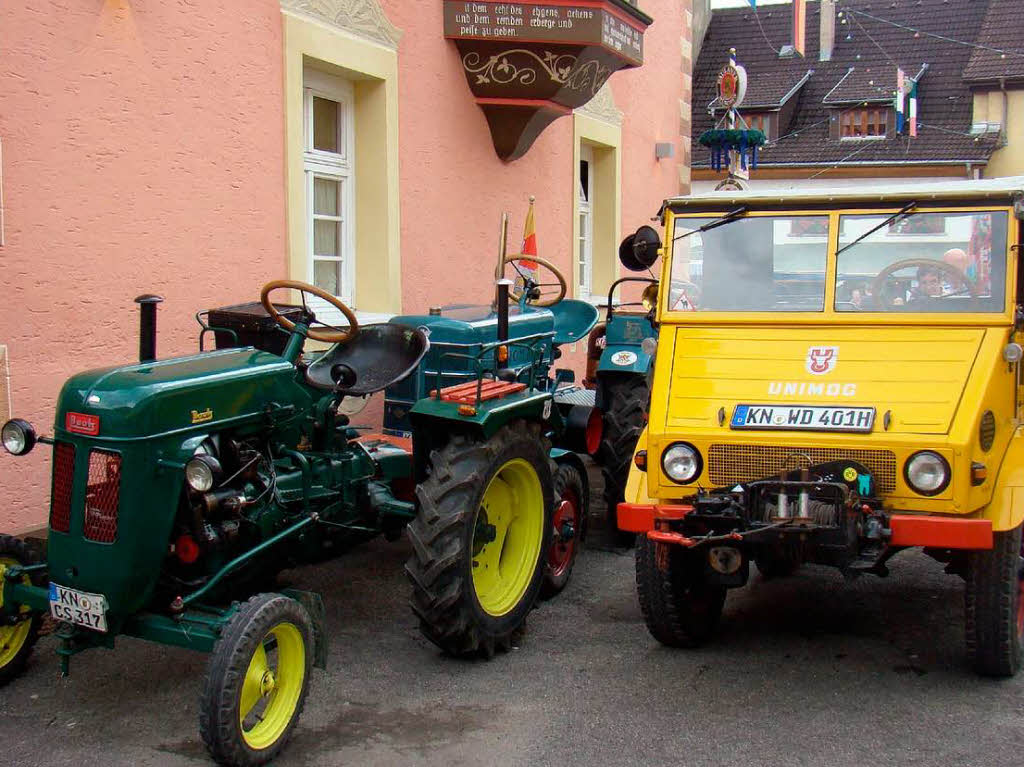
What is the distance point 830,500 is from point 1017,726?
1.06m

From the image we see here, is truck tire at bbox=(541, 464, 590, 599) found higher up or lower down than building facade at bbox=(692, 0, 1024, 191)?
lower down

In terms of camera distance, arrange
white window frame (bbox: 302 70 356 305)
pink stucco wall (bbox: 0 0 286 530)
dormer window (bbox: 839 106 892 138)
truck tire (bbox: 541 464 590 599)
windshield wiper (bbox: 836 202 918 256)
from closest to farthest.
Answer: windshield wiper (bbox: 836 202 918 256)
pink stucco wall (bbox: 0 0 286 530)
truck tire (bbox: 541 464 590 599)
white window frame (bbox: 302 70 356 305)
dormer window (bbox: 839 106 892 138)

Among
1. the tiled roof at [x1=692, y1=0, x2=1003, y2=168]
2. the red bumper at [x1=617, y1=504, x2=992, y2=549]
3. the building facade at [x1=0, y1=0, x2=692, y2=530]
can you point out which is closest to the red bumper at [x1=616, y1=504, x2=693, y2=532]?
the red bumper at [x1=617, y1=504, x2=992, y2=549]

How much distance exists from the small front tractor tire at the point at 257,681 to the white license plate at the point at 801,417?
1.94 metres

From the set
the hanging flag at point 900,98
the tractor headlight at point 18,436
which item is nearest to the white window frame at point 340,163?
the tractor headlight at point 18,436

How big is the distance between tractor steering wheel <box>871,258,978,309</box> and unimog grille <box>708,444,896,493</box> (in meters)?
0.87

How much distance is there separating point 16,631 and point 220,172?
124 inches

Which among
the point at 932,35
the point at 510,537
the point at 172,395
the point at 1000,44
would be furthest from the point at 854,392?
the point at 932,35

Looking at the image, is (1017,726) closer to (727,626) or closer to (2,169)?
(727,626)

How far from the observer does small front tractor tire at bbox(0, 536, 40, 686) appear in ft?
13.9

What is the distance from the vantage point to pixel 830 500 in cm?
421

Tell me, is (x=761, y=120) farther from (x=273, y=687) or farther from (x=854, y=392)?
(x=273, y=687)

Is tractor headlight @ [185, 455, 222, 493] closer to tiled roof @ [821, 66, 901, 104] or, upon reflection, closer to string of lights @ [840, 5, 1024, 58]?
tiled roof @ [821, 66, 901, 104]

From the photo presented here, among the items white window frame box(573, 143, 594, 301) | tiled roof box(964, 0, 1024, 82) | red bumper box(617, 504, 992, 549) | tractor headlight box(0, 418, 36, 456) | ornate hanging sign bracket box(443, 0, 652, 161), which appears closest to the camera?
tractor headlight box(0, 418, 36, 456)
